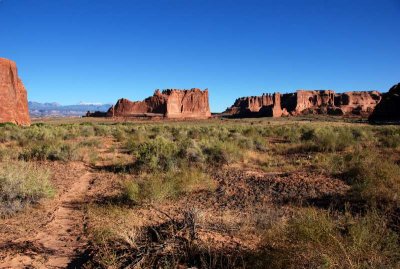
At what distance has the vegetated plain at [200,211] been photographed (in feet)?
11.1

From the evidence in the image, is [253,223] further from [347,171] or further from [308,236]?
[347,171]

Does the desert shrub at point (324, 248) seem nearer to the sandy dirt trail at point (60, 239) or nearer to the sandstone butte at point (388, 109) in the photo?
the sandy dirt trail at point (60, 239)

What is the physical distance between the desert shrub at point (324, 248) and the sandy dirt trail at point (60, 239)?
2605 millimetres

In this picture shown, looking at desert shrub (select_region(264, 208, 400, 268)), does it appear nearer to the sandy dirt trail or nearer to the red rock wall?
the sandy dirt trail

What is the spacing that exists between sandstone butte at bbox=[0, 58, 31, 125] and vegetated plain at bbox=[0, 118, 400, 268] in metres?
18.7

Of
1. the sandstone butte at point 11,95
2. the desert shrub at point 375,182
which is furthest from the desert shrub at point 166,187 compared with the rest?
the sandstone butte at point 11,95

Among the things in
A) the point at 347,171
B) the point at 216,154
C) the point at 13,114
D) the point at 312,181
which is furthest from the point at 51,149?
the point at 13,114

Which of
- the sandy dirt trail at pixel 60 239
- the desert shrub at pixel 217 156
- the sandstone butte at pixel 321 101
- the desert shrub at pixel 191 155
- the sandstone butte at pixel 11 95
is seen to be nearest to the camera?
the sandy dirt trail at pixel 60 239

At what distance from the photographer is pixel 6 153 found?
444 inches

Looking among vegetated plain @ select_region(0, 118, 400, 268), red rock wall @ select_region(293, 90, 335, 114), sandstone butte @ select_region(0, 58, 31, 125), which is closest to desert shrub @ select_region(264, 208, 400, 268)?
vegetated plain @ select_region(0, 118, 400, 268)

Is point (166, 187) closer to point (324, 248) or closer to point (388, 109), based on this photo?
point (324, 248)

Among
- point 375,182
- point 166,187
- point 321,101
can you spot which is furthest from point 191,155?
point 321,101

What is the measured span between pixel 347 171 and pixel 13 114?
28507mm

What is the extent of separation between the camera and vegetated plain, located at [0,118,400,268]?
11.1 ft
